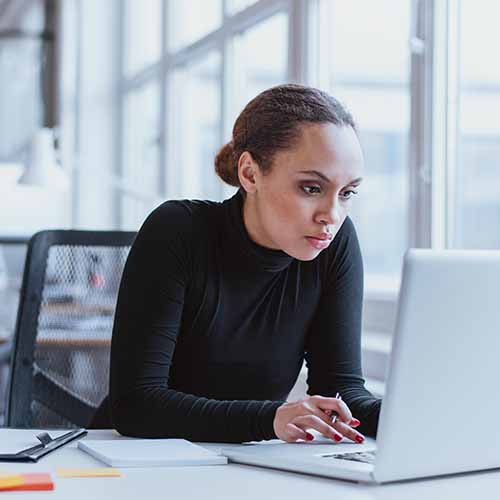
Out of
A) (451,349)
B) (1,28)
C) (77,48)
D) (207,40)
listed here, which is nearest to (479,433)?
(451,349)

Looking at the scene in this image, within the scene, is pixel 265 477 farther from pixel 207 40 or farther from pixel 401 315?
pixel 207 40

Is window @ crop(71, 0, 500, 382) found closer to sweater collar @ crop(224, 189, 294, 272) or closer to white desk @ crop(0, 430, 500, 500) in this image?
sweater collar @ crop(224, 189, 294, 272)

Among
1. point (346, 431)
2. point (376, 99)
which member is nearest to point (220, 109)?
point (376, 99)

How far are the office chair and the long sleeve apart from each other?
0.65 metres

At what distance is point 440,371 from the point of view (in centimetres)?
117

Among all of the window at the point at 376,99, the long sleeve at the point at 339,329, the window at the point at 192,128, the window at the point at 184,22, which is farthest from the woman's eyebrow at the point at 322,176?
the window at the point at 184,22

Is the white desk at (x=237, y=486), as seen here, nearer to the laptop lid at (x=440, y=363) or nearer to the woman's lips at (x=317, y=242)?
the laptop lid at (x=440, y=363)

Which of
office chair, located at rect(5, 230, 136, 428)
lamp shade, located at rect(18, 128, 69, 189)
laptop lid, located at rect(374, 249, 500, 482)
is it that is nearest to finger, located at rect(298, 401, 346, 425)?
laptop lid, located at rect(374, 249, 500, 482)

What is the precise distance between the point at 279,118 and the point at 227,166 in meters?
0.20

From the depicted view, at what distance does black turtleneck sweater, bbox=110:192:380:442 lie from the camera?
5.34ft

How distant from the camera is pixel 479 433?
48.8 inches

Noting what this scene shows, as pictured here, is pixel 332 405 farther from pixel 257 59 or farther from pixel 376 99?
pixel 257 59

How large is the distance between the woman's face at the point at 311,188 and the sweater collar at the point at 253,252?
0.07 m

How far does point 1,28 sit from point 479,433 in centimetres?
581
